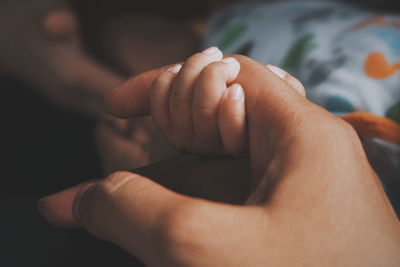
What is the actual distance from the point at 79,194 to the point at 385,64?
0.42 meters

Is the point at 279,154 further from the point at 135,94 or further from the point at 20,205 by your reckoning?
the point at 20,205

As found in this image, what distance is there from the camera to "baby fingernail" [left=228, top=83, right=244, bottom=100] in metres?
0.35

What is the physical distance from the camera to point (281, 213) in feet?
0.90

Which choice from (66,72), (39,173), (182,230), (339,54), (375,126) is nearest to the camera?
(182,230)

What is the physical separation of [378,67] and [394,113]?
85 millimetres

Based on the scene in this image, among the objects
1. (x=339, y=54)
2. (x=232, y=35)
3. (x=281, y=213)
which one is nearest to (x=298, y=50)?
(x=339, y=54)

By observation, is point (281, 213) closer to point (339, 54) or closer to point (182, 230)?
point (182, 230)

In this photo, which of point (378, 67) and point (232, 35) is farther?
point (232, 35)

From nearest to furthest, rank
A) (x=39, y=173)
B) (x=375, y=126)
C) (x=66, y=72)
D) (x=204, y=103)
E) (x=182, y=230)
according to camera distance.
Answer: (x=182, y=230) → (x=204, y=103) → (x=375, y=126) → (x=39, y=173) → (x=66, y=72)

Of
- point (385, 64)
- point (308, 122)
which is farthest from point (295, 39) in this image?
point (308, 122)

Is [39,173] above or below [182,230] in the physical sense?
below

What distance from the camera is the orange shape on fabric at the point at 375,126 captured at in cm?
48

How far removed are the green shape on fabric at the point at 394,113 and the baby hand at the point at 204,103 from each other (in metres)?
0.22

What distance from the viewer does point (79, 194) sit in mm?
342
